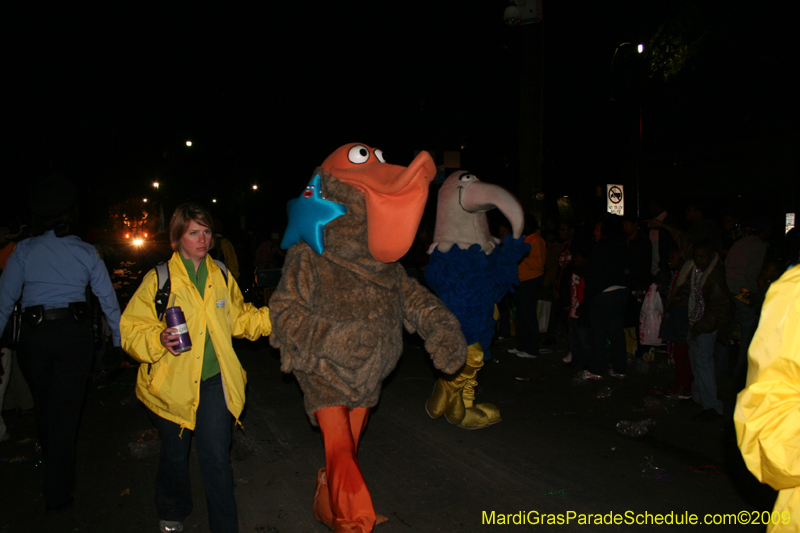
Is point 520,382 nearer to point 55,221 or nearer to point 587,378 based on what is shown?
point 587,378

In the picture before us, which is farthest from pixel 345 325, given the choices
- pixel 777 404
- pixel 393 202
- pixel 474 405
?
pixel 474 405

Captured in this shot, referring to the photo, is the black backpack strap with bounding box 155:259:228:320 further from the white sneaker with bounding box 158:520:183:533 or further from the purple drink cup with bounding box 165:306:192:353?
Answer: the white sneaker with bounding box 158:520:183:533

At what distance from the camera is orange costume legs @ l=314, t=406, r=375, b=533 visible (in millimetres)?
2908

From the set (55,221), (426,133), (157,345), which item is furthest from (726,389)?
(426,133)

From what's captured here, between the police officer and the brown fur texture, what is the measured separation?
1.40 meters

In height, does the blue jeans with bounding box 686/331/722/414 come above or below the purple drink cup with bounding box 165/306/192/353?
below

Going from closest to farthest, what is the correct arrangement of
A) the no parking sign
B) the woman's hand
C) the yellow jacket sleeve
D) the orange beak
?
the woman's hand, the yellow jacket sleeve, the orange beak, the no parking sign

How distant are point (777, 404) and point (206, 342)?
104 inches

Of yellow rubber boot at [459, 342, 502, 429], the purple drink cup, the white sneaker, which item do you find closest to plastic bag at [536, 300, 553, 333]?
yellow rubber boot at [459, 342, 502, 429]

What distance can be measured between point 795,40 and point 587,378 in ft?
23.4

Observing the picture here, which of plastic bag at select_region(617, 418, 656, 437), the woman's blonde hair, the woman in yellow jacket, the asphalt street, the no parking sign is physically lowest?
the asphalt street

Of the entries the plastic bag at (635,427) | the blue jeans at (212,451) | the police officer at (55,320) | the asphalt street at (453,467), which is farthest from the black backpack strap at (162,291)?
the plastic bag at (635,427)

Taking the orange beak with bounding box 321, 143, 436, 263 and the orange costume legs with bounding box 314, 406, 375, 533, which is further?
the orange beak with bounding box 321, 143, 436, 263

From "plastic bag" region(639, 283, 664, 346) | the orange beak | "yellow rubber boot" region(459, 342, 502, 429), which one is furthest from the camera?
"plastic bag" region(639, 283, 664, 346)
